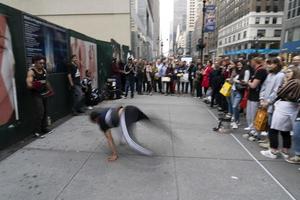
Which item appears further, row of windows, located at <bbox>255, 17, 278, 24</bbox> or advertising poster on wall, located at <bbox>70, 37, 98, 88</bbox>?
row of windows, located at <bbox>255, 17, 278, 24</bbox>

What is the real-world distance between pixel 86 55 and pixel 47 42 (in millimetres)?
3115

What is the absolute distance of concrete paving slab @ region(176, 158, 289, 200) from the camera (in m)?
3.77

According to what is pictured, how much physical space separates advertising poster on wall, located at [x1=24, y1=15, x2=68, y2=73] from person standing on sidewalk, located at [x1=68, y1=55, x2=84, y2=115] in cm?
26

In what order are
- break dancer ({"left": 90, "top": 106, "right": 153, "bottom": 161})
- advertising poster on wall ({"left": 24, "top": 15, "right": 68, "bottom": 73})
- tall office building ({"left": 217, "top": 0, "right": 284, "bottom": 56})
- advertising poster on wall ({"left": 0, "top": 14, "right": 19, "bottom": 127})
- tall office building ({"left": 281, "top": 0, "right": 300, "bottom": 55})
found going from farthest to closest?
tall office building ({"left": 217, "top": 0, "right": 284, "bottom": 56}) → tall office building ({"left": 281, "top": 0, "right": 300, "bottom": 55}) → advertising poster on wall ({"left": 24, "top": 15, "right": 68, "bottom": 73}) → advertising poster on wall ({"left": 0, "top": 14, "right": 19, "bottom": 127}) → break dancer ({"left": 90, "top": 106, "right": 153, "bottom": 161})

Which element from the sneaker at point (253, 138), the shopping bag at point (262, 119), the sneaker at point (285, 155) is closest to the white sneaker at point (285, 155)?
the sneaker at point (285, 155)

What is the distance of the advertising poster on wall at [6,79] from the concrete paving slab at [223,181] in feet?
11.3

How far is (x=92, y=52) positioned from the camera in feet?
35.9

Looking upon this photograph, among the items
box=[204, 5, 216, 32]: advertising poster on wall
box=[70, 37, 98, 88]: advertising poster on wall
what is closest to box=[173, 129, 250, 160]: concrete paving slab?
box=[70, 37, 98, 88]: advertising poster on wall

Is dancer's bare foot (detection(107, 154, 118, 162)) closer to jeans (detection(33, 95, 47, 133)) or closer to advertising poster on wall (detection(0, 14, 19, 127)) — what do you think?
advertising poster on wall (detection(0, 14, 19, 127))

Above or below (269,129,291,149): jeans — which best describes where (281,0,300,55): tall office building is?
above

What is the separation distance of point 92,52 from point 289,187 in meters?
8.77

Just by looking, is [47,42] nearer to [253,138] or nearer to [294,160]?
[253,138]

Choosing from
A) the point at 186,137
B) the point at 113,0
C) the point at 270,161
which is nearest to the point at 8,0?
the point at 113,0

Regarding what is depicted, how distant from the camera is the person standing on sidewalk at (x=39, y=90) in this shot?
5.84 meters
